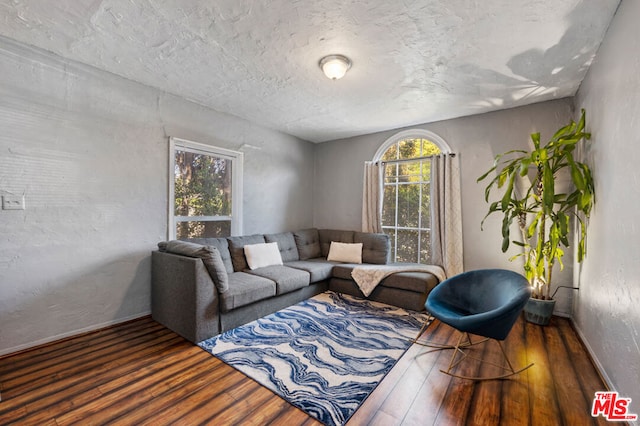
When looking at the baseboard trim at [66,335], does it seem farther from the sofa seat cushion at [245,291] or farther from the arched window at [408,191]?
the arched window at [408,191]

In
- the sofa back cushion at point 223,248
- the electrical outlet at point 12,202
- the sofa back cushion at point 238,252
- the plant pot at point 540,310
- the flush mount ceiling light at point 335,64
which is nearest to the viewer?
the electrical outlet at point 12,202

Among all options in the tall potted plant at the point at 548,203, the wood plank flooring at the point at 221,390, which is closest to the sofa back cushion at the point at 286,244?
the wood plank flooring at the point at 221,390

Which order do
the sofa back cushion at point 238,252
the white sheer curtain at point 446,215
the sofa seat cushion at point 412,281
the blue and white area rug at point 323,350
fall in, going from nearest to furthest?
1. the blue and white area rug at point 323,350
2. the sofa seat cushion at point 412,281
3. the sofa back cushion at point 238,252
4. the white sheer curtain at point 446,215

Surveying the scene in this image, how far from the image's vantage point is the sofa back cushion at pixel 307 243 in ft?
14.1

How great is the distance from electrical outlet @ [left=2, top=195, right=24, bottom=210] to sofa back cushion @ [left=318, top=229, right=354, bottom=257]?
3495 millimetres

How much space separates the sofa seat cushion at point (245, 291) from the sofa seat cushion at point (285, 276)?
3.5 inches

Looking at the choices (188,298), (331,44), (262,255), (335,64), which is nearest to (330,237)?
(262,255)

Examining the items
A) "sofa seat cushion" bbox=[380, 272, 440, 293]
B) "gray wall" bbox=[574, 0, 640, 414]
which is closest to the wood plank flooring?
"gray wall" bbox=[574, 0, 640, 414]

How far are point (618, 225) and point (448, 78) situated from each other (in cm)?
180

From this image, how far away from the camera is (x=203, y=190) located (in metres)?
3.51

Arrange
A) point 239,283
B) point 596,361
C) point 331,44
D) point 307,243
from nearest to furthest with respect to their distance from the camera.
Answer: point 596,361
point 331,44
point 239,283
point 307,243

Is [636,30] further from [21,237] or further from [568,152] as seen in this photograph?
[21,237]

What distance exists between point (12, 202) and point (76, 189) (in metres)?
0.40

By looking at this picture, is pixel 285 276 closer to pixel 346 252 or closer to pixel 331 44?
pixel 346 252
